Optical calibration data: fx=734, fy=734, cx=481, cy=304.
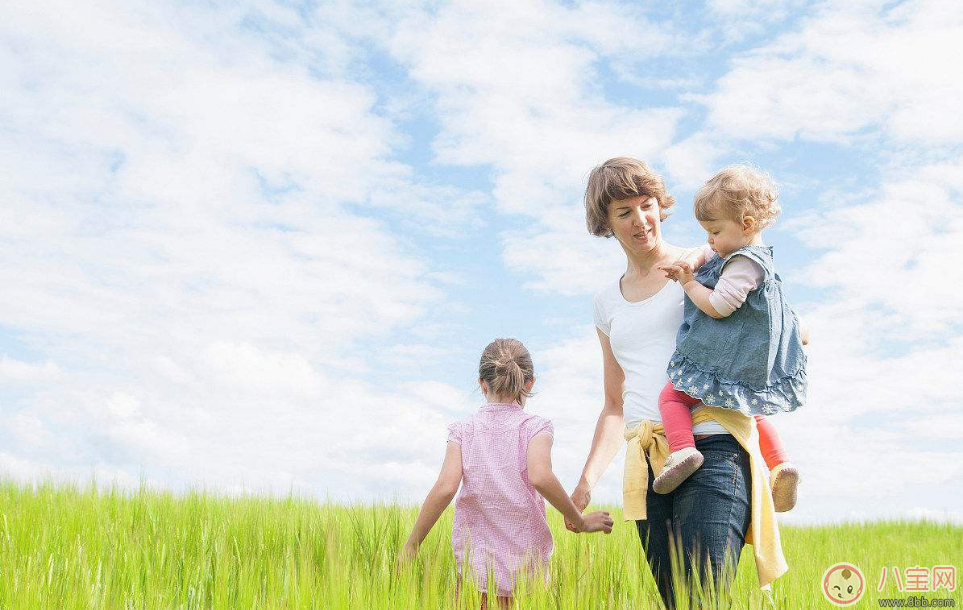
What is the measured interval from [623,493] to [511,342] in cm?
109

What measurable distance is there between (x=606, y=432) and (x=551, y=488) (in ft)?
1.35

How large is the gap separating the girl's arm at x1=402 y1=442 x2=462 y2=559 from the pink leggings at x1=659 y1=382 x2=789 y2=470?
120 centimetres

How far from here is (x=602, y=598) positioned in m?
3.43

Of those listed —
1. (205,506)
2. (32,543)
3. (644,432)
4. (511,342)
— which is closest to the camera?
(644,432)

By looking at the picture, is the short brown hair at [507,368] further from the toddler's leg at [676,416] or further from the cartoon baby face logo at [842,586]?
the cartoon baby face logo at [842,586]

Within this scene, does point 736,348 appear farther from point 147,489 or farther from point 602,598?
point 147,489

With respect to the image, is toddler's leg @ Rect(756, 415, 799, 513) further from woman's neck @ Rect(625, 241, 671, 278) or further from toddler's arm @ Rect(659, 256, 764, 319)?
woman's neck @ Rect(625, 241, 671, 278)

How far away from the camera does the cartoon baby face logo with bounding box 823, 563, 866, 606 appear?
3732 millimetres

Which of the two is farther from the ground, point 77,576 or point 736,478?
point 736,478

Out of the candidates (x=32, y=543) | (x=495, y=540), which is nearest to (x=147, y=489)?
(x=32, y=543)

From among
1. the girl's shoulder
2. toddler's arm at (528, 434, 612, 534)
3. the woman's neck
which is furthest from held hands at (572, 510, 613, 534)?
the woman's neck

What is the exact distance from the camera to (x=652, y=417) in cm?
312

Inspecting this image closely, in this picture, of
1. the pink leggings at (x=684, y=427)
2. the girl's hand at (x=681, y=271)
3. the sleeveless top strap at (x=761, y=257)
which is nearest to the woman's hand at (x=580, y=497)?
the pink leggings at (x=684, y=427)

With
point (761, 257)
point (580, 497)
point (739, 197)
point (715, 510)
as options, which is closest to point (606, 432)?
point (580, 497)
